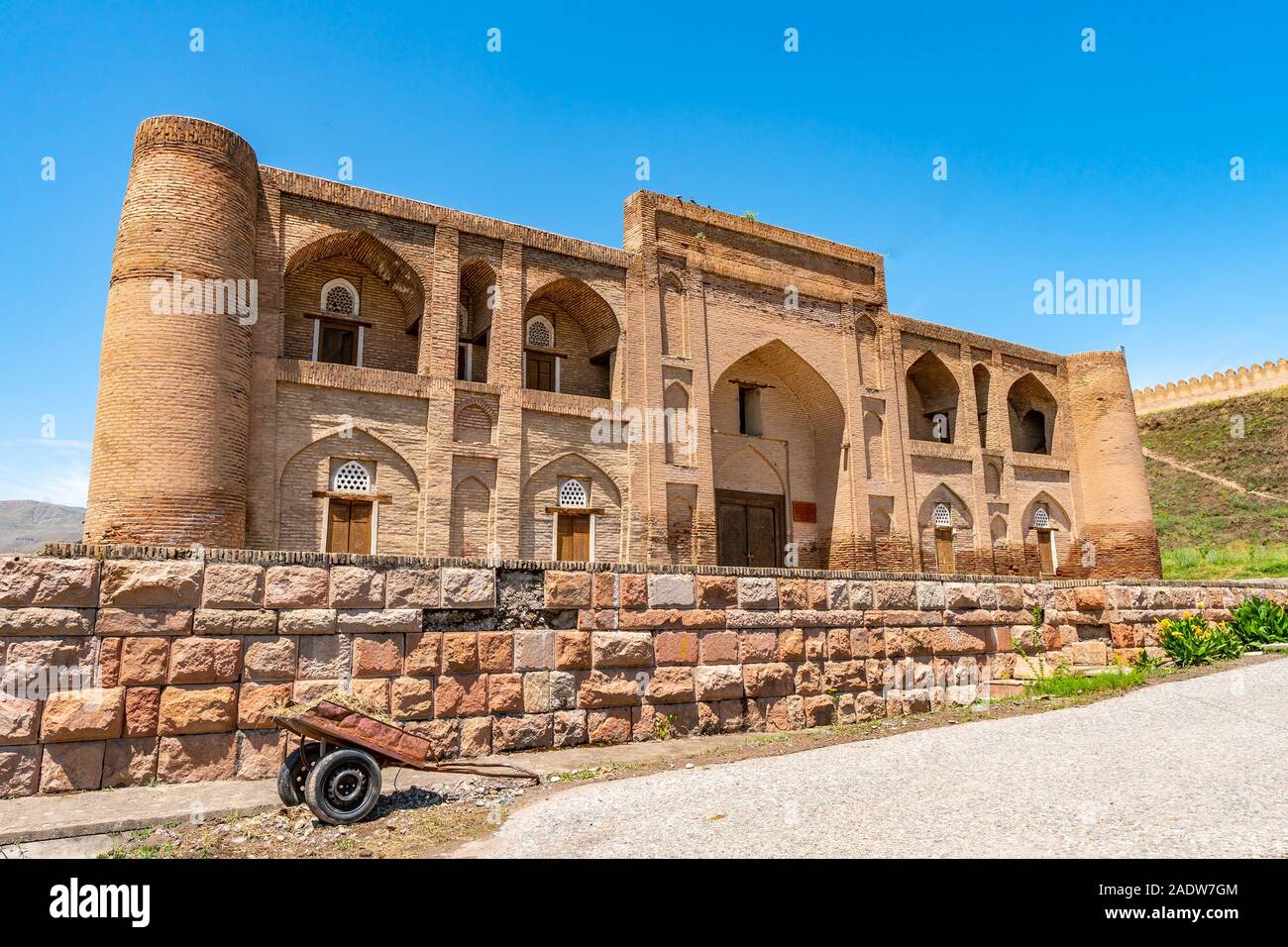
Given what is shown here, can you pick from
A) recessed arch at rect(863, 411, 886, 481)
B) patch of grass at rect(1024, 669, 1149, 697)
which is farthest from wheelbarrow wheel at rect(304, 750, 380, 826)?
recessed arch at rect(863, 411, 886, 481)

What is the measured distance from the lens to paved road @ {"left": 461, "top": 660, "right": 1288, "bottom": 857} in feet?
14.3

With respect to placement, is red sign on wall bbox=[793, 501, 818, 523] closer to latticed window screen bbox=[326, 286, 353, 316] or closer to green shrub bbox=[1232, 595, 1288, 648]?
green shrub bbox=[1232, 595, 1288, 648]

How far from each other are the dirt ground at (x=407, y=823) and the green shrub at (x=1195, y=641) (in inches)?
224

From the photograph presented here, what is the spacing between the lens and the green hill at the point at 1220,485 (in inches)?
1277

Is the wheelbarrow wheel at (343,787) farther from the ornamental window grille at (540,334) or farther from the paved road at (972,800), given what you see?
the ornamental window grille at (540,334)

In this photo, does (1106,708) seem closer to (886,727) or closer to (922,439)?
(886,727)

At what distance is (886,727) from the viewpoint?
866cm

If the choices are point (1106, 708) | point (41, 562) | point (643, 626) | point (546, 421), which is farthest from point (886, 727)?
point (546, 421)

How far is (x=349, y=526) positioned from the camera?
14.8m

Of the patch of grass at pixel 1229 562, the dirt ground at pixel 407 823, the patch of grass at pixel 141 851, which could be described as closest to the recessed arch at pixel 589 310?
the dirt ground at pixel 407 823

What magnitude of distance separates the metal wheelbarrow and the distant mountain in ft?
488

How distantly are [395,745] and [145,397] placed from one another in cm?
920

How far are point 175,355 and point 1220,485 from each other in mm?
45209
